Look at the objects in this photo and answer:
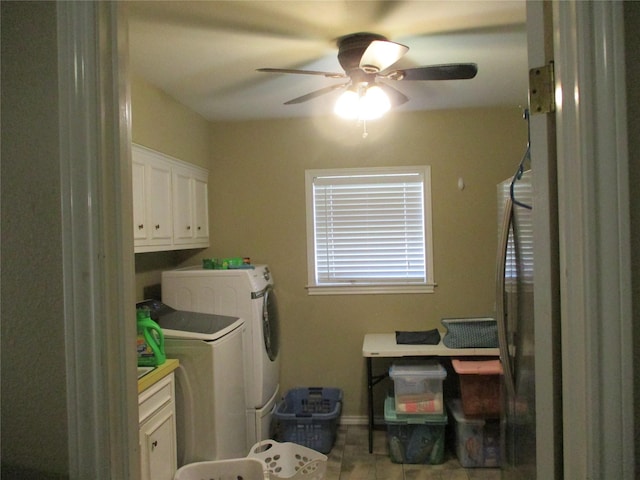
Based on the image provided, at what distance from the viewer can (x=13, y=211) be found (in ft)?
2.54

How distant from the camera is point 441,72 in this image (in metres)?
1.99

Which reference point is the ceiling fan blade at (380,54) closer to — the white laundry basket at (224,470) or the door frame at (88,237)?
the door frame at (88,237)

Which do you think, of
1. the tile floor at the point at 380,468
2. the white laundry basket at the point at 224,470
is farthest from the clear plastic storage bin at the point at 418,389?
the white laundry basket at the point at 224,470

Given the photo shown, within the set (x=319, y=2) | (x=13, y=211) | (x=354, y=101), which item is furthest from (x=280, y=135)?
(x=13, y=211)

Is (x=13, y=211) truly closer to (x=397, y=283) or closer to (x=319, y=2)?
(x=319, y=2)

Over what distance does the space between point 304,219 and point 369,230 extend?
58 cm

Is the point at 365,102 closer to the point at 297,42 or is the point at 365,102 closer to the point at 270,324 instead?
the point at 297,42

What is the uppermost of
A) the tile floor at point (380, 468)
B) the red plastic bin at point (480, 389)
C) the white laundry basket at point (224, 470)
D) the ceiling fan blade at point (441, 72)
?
the ceiling fan blade at point (441, 72)

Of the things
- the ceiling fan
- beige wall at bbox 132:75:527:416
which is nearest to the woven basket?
beige wall at bbox 132:75:527:416

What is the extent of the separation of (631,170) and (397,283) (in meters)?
Result: 2.84

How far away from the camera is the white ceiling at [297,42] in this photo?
1.83m

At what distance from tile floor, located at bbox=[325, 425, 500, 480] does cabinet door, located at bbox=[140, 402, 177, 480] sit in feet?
3.68

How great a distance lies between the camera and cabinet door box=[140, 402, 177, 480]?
1.81m

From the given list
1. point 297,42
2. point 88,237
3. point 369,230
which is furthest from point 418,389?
point 88,237
